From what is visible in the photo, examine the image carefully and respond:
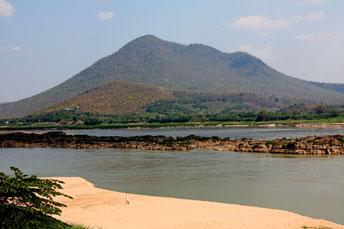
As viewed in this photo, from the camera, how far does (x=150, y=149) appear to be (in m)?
59.9

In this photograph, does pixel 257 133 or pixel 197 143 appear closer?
pixel 197 143

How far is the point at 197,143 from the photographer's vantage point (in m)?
61.2

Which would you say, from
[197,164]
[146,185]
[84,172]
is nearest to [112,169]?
[84,172]

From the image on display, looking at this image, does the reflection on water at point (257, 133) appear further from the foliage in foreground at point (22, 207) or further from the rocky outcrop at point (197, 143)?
the foliage in foreground at point (22, 207)

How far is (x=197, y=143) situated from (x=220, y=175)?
26292 millimetres

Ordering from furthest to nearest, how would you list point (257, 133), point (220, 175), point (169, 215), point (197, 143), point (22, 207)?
1. point (257, 133)
2. point (197, 143)
3. point (220, 175)
4. point (169, 215)
5. point (22, 207)

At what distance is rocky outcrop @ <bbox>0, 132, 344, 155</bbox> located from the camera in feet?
162

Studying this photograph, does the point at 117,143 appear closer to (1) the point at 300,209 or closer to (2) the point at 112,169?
(2) the point at 112,169

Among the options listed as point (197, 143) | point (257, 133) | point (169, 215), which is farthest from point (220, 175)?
point (257, 133)

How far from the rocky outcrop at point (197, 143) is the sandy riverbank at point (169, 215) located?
27.8 metres

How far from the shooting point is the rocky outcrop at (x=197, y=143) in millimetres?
49375

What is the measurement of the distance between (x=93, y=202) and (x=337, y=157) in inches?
1075

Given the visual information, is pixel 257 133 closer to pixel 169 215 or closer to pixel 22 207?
pixel 169 215

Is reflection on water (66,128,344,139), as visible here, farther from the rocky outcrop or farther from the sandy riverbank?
the sandy riverbank
